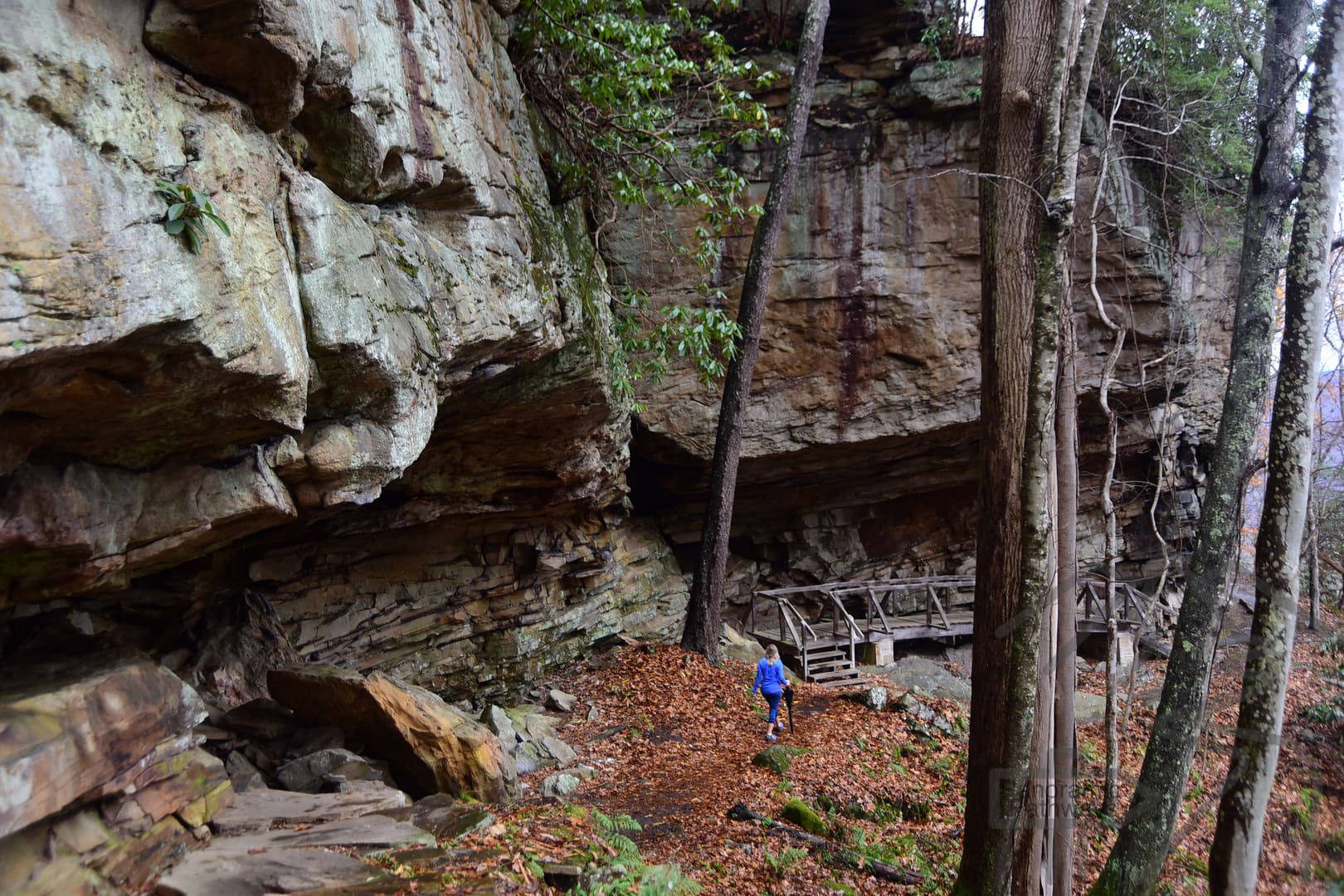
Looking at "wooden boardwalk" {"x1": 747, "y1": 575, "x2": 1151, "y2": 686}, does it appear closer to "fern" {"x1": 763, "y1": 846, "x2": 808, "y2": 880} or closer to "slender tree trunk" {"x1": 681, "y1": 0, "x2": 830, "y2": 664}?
"slender tree trunk" {"x1": 681, "y1": 0, "x2": 830, "y2": 664}

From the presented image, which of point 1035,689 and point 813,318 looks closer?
point 1035,689

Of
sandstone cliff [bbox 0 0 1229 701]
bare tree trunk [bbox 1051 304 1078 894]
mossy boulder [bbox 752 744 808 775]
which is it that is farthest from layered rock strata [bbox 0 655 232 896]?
bare tree trunk [bbox 1051 304 1078 894]

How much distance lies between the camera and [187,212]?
3793mm

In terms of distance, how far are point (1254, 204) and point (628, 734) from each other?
8.19m

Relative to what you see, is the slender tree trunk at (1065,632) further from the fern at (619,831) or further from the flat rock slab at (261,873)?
the flat rock slab at (261,873)

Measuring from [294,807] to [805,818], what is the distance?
4295mm

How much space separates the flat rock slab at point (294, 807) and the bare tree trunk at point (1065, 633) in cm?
491

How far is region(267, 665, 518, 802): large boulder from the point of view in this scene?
21.3 ft

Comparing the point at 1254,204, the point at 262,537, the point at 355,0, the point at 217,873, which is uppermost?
the point at 355,0

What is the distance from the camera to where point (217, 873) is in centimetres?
443

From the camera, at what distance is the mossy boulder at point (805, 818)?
703cm

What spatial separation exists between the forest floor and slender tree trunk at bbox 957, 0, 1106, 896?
166cm

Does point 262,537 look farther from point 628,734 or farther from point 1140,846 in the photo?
point 1140,846

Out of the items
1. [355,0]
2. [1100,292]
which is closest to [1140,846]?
[355,0]
